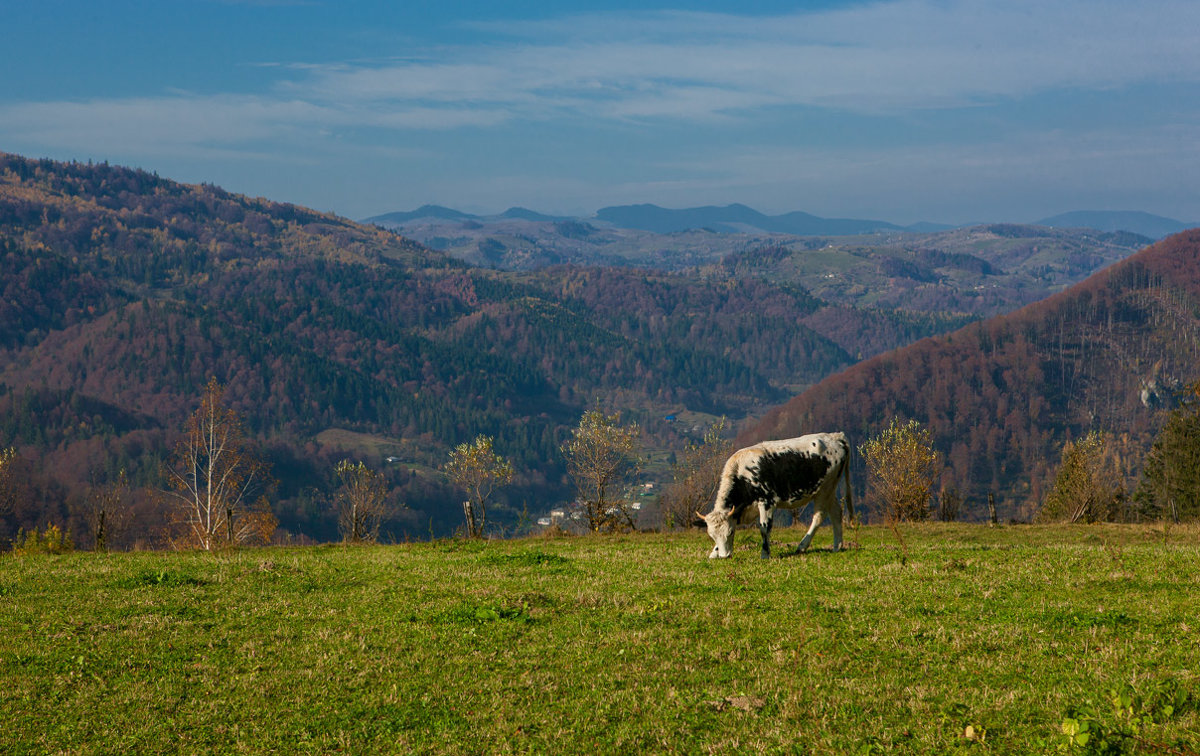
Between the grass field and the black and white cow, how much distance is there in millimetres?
3274

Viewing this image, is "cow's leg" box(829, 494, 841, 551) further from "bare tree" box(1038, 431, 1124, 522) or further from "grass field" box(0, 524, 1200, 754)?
"bare tree" box(1038, 431, 1124, 522)

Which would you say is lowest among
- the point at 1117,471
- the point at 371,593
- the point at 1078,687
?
the point at 1117,471

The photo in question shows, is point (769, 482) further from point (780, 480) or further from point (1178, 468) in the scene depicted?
point (1178, 468)

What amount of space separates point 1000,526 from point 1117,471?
8722 centimetres

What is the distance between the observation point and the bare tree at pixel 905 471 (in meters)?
62.5

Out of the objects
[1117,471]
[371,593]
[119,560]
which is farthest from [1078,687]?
[1117,471]

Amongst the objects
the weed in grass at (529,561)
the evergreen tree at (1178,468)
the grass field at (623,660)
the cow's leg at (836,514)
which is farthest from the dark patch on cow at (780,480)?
the evergreen tree at (1178,468)

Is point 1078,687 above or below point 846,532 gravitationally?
above

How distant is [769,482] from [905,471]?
1898 inches

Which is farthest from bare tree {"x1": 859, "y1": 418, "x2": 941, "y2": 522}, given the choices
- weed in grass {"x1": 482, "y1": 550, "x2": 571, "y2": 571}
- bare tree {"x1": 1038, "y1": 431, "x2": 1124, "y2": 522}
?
weed in grass {"x1": 482, "y1": 550, "x2": 571, "y2": 571}

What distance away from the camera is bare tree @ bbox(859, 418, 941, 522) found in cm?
6247

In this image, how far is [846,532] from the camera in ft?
137

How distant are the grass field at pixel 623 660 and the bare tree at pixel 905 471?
41054mm

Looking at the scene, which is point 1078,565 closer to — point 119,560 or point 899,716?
point 899,716
